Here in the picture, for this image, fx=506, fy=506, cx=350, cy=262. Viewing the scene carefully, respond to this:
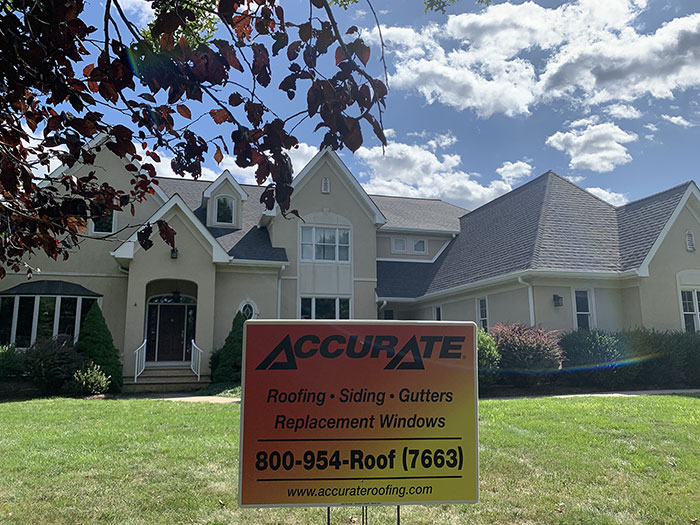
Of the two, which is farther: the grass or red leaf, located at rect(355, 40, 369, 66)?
the grass

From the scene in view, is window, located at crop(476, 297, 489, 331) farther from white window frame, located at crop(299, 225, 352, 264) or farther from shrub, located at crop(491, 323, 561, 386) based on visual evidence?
Answer: white window frame, located at crop(299, 225, 352, 264)

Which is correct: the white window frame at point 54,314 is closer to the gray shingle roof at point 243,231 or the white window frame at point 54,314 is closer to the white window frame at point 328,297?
the gray shingle roof at point 243,231

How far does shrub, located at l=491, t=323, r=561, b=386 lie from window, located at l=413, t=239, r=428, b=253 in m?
11.0

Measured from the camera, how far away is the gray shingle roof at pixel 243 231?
19.7m

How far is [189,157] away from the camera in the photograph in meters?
3.28

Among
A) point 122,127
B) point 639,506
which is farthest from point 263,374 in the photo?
point 639,506

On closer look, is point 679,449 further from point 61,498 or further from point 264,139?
point 61,498

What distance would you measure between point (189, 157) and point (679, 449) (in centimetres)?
713

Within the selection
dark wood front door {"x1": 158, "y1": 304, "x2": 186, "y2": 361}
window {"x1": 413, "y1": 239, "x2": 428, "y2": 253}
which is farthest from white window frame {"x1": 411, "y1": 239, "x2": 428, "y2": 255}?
dark wood front door {"x1": 158, "y1": 304, "x2": 186, "y2": 361}

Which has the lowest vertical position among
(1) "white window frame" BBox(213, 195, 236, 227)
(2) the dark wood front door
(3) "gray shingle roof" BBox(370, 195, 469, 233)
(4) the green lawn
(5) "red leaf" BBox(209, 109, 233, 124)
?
(4) the green lawn

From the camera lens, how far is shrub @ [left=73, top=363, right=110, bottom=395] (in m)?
14.1

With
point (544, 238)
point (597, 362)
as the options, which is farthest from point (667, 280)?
point (597, 362)

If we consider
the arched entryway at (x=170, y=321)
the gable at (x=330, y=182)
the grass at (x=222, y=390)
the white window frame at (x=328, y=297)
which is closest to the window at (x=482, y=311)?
the white window frame at (x=328, y=297)

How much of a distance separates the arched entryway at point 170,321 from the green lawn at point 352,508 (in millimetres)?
10167
